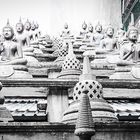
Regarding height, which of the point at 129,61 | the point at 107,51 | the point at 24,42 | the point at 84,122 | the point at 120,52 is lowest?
the point at 84,122

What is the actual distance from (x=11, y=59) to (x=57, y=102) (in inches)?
171

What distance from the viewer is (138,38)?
13617 millimetres

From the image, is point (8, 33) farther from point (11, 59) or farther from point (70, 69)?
point (70, 69)

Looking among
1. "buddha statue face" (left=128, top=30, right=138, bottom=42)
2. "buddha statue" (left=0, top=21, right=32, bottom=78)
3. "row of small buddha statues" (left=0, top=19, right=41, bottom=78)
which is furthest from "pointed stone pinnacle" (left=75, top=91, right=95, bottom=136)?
"buddha statue face" (left=128, top=30, right=138, bottom=42)

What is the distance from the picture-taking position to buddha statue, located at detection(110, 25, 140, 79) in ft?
35.2

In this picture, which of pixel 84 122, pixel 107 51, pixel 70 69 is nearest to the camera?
pixel 84 122

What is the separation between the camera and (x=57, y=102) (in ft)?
27.8

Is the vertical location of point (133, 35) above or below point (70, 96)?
above

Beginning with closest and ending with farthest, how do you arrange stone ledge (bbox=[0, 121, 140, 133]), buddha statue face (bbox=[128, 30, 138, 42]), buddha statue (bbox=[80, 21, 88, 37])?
stone ledge (bbox=[0, 121, 140, 133])
buddha statue face (bbox=[128, 30, 138, 42])
buddha statue (bbox=[80, 21, 88, 37])

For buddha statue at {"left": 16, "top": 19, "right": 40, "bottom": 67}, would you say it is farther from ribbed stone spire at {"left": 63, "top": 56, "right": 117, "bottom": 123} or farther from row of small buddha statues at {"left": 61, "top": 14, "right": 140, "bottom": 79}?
ribbed stone spire at {"left": 63, "top": 56, "right": 117, "bottom": 123}

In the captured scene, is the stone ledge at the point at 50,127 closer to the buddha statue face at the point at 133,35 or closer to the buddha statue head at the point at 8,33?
the buddha statue head at the point at 8,33

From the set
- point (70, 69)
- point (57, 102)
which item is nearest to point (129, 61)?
point (70, 69)

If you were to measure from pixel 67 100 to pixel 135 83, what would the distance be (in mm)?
1797

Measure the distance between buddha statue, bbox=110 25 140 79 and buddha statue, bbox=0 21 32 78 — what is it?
2497 millimetres
